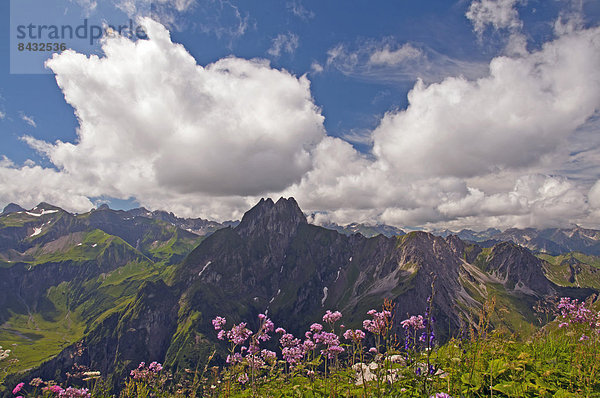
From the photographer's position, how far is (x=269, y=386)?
10727 mm

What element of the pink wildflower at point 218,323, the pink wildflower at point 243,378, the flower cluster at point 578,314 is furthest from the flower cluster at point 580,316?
the pink wildflower at point 218,323

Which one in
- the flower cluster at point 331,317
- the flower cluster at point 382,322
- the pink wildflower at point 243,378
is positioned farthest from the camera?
the flower cluster at point 331,317

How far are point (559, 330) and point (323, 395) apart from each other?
1221 centimetres

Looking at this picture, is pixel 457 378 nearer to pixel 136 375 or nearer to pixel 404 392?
pixel 404 392

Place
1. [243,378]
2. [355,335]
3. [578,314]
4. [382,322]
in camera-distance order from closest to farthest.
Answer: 1. [382,322]
2. [355,335]
3. [243,378]
4. [578,314]

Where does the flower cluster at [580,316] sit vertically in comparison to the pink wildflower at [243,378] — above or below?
above

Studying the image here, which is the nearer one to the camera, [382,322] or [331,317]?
[382,322]

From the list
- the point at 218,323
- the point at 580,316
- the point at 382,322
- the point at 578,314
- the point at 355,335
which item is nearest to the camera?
the point at 382,322

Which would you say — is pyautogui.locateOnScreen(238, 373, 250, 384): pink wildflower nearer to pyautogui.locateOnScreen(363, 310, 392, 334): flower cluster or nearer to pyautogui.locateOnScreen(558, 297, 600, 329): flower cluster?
pyautogui.locateOnScreen(363, 310, 392, 334): flower cluster

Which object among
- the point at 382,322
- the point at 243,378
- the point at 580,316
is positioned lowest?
the point at 243,378

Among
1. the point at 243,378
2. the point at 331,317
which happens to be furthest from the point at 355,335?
the point at 243,378

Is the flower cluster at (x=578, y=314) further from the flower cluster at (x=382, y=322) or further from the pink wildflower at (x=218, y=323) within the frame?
the pink wildflower at (x=218, y=323)

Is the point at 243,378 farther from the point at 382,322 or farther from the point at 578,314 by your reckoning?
the point at 578,314

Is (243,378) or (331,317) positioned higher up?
(331,317)
